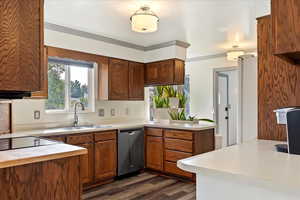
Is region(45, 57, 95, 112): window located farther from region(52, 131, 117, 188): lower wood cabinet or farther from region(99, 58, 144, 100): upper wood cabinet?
region(52, 131, 117, 188): lower wood cabinet

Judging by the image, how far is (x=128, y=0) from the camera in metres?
2.49

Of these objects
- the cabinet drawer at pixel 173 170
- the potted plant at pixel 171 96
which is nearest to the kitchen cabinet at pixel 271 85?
the cabinet drawer at pixel 173 170

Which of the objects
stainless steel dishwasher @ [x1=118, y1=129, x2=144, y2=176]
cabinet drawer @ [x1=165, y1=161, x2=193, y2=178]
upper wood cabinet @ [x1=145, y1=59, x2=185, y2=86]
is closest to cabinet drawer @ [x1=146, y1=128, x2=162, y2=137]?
stainless steel dishwasher @ [x1=118, y1=129, x2=144, y2=176]

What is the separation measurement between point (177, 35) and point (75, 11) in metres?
1.71

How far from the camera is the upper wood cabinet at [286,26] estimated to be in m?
1.13

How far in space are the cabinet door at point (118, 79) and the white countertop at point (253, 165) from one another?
2804 mm

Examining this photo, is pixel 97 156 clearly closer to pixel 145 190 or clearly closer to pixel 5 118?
pixel 145 190

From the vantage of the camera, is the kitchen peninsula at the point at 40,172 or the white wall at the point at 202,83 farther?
the white wall at the point at 202,83

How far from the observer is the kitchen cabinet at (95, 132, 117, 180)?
10.5 ft

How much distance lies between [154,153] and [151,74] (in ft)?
5.09

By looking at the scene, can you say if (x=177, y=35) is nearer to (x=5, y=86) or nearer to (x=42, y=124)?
(x=42, y=124)

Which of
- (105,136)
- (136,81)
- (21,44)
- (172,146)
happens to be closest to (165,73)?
(136,81)

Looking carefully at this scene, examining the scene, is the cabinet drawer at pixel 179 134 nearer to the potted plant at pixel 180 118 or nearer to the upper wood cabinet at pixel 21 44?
the potted plant at pixel 180 118

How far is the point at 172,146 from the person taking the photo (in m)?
3.54
